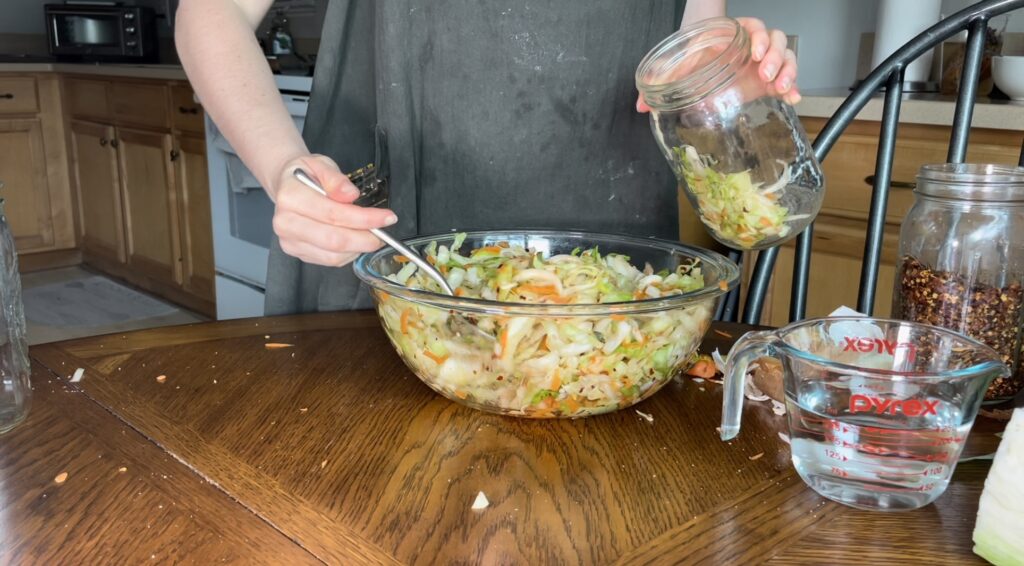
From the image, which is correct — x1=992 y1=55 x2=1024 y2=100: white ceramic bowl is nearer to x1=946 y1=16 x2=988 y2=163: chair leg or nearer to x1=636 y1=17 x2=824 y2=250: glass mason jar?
x1=946 y1=16 x2=988 y2=163: chair leg

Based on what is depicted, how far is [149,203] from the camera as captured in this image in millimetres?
3578

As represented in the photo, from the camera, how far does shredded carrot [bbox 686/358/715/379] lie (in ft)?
2.66

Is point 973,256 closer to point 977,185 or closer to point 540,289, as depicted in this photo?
point 977,185

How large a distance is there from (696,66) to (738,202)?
0.45 feet

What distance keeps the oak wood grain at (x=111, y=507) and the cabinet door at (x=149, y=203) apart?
288 cm

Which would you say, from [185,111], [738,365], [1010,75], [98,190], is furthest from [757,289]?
[98,190]

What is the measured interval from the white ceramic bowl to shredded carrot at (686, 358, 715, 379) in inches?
55.1

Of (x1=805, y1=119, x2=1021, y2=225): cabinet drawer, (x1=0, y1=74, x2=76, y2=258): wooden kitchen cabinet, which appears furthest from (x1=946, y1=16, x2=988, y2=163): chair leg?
(x1=0, y1=74, x2=76, y2=258): wooden kitchen cabinet

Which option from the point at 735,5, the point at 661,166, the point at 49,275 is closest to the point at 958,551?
the point at 661,166

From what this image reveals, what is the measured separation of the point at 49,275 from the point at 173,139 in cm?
124

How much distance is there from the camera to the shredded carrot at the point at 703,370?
811 mm

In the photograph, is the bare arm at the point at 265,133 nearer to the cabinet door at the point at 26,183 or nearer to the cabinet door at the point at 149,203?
the cabinet door at the point at 149,203

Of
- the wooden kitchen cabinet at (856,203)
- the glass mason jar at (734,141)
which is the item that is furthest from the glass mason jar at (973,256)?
the wooden kitchen cabinet at (856,203)

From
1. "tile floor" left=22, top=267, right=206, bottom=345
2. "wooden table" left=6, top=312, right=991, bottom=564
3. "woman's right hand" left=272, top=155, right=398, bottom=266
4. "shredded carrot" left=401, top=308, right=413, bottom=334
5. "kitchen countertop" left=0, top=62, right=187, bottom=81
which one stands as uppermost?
"kitchen countertop" left=0, top=62, right=187, bottom=81
